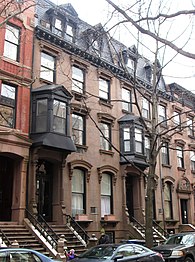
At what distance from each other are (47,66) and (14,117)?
13.6ft

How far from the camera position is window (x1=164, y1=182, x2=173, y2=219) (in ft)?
88.5

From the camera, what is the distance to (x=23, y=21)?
19.1 metres

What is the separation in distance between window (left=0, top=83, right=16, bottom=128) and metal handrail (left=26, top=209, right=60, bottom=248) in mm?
4367

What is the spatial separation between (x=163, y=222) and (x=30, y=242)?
1265cm

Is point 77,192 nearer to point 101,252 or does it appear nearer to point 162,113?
point 101,252

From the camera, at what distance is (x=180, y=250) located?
13.8 meters

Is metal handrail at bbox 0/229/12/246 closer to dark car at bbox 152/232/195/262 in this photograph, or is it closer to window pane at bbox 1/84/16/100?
dark car at bbox 152/232/195/262

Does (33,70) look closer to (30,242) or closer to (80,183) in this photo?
(80,183)

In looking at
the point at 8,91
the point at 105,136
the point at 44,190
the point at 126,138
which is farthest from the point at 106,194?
the point at 8,91

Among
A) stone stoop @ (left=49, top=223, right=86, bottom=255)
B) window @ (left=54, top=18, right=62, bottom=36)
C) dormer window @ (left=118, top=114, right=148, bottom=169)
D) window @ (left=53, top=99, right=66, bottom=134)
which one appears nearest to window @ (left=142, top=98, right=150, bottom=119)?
dormer window @ (left=118, top=114, right=148, bottom=169)

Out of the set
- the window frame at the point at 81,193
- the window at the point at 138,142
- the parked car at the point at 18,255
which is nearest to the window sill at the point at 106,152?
the window frame at the point at 81,193

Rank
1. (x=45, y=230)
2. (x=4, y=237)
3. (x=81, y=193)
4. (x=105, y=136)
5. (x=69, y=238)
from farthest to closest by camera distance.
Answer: (x=105, y=136)
(x=81, y=193)
(x=69, y=238)
(x=45, y=230)
(x=4, y=237)

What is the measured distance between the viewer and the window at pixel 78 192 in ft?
65.8

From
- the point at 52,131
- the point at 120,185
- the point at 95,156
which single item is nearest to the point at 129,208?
the point at 120,185
